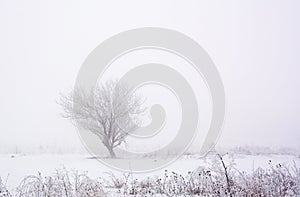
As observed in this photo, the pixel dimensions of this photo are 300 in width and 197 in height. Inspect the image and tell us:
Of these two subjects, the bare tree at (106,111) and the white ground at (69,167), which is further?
the bare tree at (106,111)

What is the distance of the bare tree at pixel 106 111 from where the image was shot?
25.0 metres

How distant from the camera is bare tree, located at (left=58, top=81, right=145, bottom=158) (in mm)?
24984

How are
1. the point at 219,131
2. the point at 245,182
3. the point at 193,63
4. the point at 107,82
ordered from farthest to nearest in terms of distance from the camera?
the point at 193,63 < the point at 107,82 < the point at 219,131 < the point at 245,182

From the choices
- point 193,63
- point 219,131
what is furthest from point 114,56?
point 219,131

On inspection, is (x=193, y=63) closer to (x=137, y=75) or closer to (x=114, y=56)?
(x=137, y=75)

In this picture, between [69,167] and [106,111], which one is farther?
[106,111]

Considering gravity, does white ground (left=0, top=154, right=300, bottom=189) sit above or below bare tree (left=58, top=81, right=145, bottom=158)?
below

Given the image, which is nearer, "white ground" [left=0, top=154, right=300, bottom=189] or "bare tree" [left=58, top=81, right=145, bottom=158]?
"white ground" [left=0, top=154, right=300, bottom=189]

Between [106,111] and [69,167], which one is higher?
[106,111]

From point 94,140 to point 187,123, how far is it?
9147 millimetres

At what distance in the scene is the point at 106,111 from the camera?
25172mm

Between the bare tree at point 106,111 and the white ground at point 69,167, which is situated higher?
the bare tree at point 106,111

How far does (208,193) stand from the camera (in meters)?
7.09

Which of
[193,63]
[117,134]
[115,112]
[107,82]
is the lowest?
[117,134]
